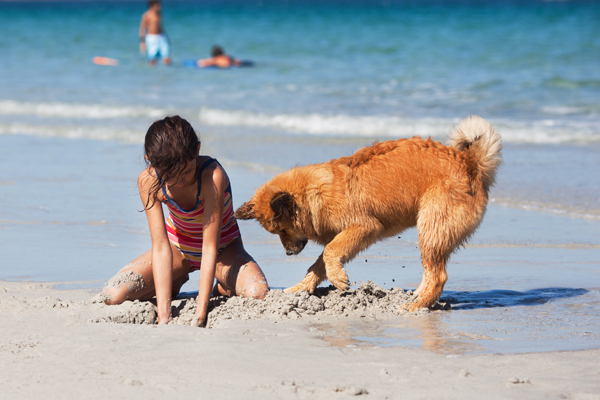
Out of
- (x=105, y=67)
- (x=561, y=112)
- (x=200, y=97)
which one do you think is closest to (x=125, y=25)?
(x=105, y=67)

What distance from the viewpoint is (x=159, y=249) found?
461 cm

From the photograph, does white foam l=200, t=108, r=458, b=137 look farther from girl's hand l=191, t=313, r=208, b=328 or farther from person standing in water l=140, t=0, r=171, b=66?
person standing in water l=140, t=0, r=171, b=66

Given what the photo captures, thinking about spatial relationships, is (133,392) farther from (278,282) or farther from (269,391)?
(278,282)

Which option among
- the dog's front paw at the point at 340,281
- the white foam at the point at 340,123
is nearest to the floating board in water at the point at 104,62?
the white foam at the point at 340,123

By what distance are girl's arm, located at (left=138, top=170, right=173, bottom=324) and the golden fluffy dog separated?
1.85 feet

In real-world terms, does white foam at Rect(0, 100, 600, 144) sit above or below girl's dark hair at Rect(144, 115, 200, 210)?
above

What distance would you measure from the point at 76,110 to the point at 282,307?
12725 mm

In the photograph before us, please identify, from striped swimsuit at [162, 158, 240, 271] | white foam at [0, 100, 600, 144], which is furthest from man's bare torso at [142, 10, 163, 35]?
striped swimsuit at [162, 158, 240, 271]

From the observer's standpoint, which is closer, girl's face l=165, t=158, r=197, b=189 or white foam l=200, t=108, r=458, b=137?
girl's face l=165, t=158, r=197, b=189

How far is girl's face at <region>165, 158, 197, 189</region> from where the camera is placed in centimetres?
434

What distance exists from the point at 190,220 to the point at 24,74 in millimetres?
20873

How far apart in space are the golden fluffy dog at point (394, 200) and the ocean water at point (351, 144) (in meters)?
0.53

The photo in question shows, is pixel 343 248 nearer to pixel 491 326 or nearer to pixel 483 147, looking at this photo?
pixel 491 326

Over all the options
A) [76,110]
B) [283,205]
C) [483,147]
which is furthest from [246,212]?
[76,110]
